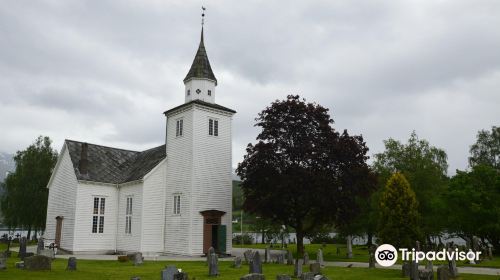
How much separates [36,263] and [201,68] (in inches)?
847

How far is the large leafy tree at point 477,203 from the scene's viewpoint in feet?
108

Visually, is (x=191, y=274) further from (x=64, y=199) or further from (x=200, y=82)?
(x=64, y=199)

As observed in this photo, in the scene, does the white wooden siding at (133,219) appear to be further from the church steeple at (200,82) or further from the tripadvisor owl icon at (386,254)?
the tripadvisor owl icon at (386,254)

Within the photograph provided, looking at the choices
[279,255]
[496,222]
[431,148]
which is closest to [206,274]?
[279,255]

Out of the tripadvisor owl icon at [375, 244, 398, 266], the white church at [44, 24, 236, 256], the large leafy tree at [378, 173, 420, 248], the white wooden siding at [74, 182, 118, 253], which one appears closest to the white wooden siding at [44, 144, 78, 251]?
the white church at [44, 24, 236, 256]

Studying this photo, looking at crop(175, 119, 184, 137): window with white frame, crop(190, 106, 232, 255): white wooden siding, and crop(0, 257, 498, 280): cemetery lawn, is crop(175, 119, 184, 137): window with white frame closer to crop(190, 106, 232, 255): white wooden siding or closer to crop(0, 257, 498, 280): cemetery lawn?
crop(190, 106, 232, 255): white wooden siding

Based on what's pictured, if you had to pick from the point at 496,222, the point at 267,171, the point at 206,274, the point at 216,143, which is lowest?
the point at 206,274

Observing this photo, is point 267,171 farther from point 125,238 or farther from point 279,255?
point 125,238

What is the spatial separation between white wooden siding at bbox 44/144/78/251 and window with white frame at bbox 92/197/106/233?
1.79m

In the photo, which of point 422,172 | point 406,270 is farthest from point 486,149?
point 406,270

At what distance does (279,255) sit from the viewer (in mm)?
28203

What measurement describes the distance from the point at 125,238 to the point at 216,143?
1123 centimetres

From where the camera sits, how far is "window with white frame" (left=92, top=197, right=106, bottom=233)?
123 ft

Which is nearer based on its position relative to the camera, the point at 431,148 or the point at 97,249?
the point at 97,249
